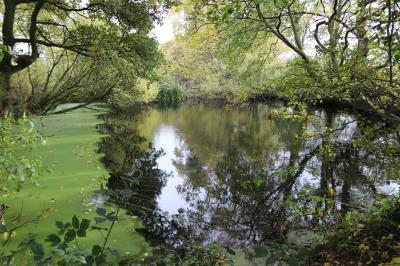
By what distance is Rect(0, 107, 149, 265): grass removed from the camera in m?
4.68

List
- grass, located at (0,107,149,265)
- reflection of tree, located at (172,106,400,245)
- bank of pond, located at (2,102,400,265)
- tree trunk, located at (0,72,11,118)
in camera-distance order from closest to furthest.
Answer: bank of pond, located at (2,102,400,265)
grass, located at (0,107,149,265)
reflection of tree, located at (172,106,400,245)
tree trunk, located at (0,72,11,118)

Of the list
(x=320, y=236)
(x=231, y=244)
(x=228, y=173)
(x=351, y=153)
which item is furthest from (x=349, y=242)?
(x=351, y=153)

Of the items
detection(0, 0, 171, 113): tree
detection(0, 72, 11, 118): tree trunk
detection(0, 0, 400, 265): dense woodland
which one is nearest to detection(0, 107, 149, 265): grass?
detection(0, 0, 400, 265): dense woodland

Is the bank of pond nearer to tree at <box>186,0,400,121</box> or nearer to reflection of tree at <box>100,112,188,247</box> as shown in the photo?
reflection of tree at <box>100,112,188,247</box>

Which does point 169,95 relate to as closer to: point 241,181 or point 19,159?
point 241,181

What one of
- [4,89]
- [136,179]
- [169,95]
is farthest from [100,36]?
[169,95]

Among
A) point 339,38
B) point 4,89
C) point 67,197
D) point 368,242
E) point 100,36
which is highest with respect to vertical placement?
point 100,36

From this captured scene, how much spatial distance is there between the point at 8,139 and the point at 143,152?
9.07 m

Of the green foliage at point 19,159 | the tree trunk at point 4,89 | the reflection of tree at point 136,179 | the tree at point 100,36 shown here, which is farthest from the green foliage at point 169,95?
the green foliage at point 19,159

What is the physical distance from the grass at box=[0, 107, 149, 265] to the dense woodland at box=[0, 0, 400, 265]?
0.73ft

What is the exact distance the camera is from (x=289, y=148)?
12.3m

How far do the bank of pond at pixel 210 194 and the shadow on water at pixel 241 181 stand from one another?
33 mm

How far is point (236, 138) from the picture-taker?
591 inches

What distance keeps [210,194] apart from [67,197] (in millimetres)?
3228
